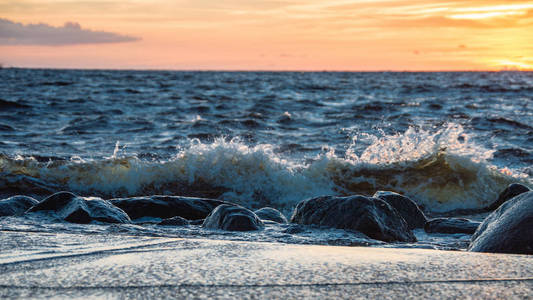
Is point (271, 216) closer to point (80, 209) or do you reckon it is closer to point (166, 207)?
point (166, 207)

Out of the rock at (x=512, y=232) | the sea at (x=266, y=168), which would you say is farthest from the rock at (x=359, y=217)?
the rock at (x=512, y=232)

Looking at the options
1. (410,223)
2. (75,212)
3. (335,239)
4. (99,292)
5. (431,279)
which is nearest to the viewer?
(99,292)

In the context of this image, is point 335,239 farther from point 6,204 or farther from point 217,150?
point 217,150

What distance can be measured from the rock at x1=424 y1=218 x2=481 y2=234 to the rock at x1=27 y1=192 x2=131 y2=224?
2556 mm

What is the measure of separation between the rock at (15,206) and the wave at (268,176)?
2.51 m

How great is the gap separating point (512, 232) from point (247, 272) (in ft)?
6.01

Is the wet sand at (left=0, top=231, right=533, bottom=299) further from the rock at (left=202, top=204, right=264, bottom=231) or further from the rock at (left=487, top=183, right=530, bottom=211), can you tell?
the rock at (left=487, top=183, right=530, bottom=211)

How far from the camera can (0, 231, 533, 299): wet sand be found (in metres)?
1.73

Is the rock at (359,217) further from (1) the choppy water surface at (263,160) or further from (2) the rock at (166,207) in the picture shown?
(1) the choppy water surface at (263,160)

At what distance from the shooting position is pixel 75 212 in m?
4.20

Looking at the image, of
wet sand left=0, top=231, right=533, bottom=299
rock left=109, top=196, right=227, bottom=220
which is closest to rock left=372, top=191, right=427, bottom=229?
rock left=109, top=196, right=227, bottom=220

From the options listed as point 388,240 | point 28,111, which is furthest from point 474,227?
point 28,111

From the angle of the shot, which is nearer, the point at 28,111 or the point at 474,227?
the point at 474,227

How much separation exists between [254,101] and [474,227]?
56.9 ft
